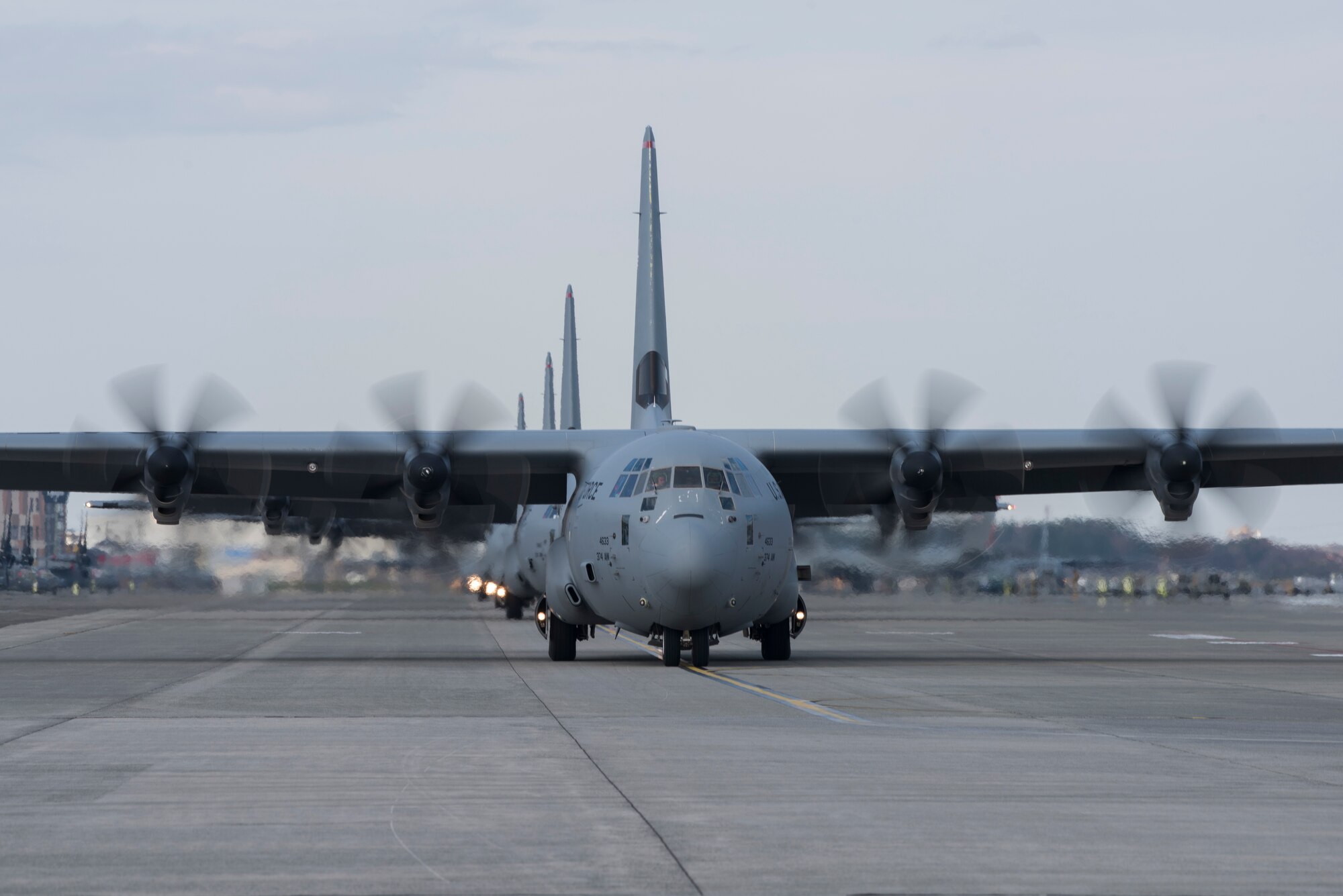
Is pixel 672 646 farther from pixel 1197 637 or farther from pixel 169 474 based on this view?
pixel 1197 637

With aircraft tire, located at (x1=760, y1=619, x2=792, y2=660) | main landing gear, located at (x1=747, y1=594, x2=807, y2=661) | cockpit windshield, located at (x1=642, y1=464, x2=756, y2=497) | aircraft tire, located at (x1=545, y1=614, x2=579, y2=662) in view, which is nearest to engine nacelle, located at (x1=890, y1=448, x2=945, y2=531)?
main landing gear, located at (x1=747, y1=594, x2=807, y2=661)

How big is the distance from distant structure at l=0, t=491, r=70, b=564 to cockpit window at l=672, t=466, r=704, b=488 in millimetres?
82701

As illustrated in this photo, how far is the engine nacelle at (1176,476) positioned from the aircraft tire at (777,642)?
7.48 m

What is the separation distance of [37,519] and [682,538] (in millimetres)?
111149

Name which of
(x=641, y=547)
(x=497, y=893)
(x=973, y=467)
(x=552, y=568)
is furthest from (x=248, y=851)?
(x=973, y=467)

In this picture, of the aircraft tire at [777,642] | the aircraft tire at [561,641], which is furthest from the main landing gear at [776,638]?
the aircraft tire at [561,641]

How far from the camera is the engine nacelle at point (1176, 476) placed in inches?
1143

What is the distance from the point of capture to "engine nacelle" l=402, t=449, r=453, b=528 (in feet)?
94.8

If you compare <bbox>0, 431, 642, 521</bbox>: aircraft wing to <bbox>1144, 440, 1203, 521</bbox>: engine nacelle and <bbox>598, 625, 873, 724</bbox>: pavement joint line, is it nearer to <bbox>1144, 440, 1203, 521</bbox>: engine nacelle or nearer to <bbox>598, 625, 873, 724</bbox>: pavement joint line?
<bbox>598, 625, 873, 724</bbox>: pavement joint line

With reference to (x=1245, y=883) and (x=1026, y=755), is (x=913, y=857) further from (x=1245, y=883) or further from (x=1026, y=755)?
(x=1026, y=755)

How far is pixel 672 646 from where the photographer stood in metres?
25.2

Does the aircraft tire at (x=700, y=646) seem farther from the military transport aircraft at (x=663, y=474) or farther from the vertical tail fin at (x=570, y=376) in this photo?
the vertical tail fin at (x=570, y=376)

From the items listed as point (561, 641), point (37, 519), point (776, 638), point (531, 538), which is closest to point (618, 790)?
point (561, 641)

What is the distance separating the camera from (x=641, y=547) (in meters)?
23.9
